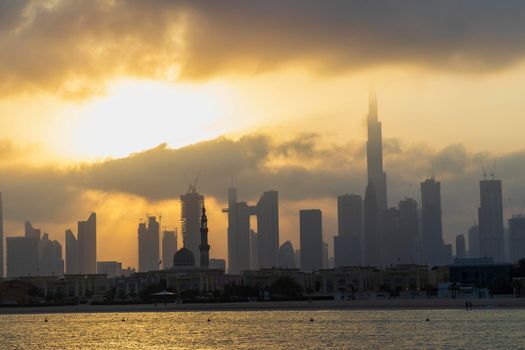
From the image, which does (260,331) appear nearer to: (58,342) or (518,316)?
(58,342)

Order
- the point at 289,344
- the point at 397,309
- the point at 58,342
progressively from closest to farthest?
the point at 289,344, the point at 58,342, the point at 397,309

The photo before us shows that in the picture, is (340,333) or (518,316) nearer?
(340,333)

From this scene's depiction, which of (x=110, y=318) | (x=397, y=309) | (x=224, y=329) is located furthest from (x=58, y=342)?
(x=397, y=309)

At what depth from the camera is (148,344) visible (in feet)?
381

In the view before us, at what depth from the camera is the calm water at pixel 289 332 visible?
111 m

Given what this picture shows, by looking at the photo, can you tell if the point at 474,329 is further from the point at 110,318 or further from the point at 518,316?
the point at 110,318

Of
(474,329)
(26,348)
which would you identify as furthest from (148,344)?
(474,329)

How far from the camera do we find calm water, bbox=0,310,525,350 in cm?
11125

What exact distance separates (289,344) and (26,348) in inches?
1139

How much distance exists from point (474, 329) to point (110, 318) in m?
76.2

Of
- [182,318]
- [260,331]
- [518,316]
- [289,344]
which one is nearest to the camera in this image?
[289,344]

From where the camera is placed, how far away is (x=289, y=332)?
424 feet

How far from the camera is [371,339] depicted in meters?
116

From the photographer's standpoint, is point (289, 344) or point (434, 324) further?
point (434, 324)
